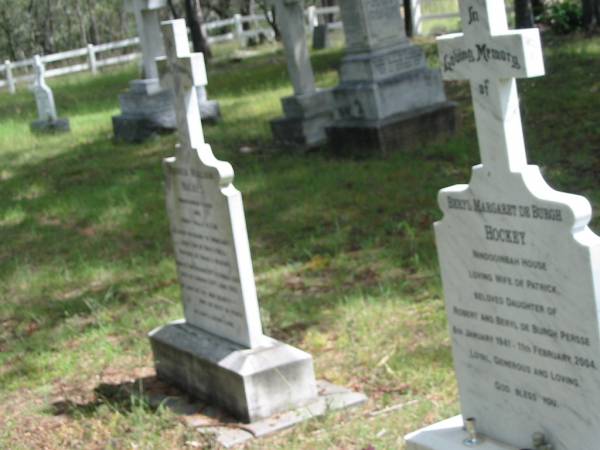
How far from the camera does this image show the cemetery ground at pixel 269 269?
5.80 meters

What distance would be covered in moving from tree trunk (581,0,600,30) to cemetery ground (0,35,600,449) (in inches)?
82.3

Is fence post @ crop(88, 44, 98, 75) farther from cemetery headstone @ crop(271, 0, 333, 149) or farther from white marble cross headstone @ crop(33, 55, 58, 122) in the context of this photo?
cemetery headstone @ crop(271, 0, 333, 149)

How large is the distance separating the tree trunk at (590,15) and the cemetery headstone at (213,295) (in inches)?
502

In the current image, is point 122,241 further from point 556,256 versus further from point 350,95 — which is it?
point 556,256

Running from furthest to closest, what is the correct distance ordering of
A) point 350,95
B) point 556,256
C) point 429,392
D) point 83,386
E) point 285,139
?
1. point 285,139
2. point 350,95
3. point 83,386
4. point 429,392
5. point 556,256

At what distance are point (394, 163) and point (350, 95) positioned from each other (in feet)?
4.26

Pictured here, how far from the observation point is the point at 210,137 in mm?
14633

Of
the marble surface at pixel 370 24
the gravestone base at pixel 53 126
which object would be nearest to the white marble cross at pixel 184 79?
the marble surface at pixel 370 24

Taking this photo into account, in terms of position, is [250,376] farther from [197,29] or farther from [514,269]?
[197,29]

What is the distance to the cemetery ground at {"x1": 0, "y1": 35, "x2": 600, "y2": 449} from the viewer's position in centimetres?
580

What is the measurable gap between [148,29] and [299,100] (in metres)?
3.41

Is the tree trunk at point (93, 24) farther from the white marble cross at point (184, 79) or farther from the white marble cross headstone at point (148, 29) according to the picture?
the white marble cross at point (184, 79)

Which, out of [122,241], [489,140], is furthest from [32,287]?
[489,140]

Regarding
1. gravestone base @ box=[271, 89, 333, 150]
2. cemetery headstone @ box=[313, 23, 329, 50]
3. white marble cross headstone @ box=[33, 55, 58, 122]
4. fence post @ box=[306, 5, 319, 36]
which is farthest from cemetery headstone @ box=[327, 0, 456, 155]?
fence post @ box=[306, 5, 319, 36]
